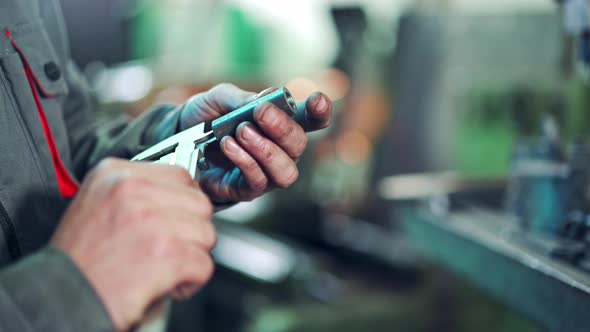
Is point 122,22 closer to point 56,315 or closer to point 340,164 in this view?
point 340,164

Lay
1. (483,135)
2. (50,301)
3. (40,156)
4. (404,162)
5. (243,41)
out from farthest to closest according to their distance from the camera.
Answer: (243,41)
(404,162)
(483,135)
(40,156)
(50,301)

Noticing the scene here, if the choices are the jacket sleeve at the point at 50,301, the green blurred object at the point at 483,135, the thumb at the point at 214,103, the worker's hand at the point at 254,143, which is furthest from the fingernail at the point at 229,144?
the green blurred object at the point at 483,135

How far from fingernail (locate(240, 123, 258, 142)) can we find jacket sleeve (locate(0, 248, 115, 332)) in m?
0.24

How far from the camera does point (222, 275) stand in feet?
6.63

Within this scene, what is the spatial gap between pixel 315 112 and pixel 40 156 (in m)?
0.39

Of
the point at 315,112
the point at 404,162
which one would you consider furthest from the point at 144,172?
the point at 404,162

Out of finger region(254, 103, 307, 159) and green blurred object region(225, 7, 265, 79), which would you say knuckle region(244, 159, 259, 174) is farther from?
green blurred object region(225, 7, 265, 79)

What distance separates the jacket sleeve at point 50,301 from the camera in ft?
1.34

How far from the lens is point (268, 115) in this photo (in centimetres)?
57

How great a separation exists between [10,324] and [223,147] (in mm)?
293

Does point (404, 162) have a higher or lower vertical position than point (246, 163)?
lower

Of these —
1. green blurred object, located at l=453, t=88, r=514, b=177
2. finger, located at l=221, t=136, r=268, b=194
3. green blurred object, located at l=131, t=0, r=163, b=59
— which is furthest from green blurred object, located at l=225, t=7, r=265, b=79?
finger, located at l=221, t=136, r=268, b=194

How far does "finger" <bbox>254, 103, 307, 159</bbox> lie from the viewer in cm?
56

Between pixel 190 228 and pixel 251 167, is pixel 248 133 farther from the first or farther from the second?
pixel 190 228
